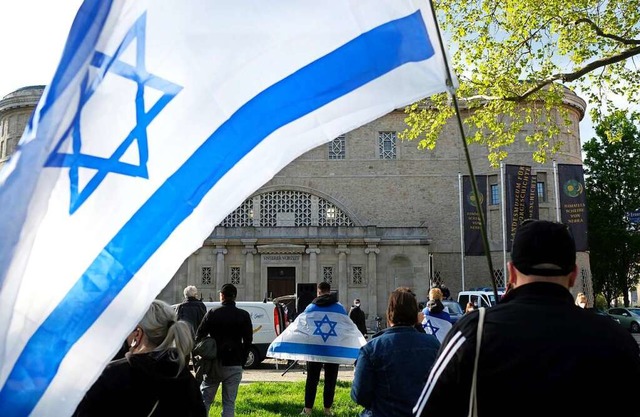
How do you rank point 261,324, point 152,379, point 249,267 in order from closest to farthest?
point 152,379 < point 261,324 < point 249,267

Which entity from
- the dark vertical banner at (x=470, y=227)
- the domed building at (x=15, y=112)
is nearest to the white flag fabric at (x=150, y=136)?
the dark vertical banner at (x=470, y=227)

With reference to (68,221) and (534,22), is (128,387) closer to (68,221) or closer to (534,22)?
(68,221)

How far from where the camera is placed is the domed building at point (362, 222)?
3950 cm

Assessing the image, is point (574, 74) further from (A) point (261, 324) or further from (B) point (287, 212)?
(B) point (287, 212)

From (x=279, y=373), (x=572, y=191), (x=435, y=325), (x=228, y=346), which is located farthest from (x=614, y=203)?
(x=228, y=346)

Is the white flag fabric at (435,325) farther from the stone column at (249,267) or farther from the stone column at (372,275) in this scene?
the stone column at (249,267)

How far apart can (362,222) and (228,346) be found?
35839mm

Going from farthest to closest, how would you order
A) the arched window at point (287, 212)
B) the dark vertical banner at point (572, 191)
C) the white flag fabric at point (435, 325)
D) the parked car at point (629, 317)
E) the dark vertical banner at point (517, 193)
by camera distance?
the arched window at point (287, 212) → the parked car at point (629, 317) → the dark vertical banner at point (572, 191) → the dark vertical banner at point (517, 193) → the white flag fabric at point (435, 325)

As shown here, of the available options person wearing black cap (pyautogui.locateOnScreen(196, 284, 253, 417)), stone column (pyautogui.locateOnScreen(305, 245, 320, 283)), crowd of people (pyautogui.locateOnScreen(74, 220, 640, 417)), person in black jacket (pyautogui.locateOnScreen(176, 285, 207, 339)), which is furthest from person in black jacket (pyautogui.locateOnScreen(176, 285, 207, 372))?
stone column (pyautogui.locateOnScreen(305, 245, 320, 283))

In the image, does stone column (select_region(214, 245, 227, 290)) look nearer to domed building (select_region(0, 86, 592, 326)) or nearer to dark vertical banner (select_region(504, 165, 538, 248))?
domed building (select_region(0, 86, 592, 326))

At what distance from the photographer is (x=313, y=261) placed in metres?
39.5

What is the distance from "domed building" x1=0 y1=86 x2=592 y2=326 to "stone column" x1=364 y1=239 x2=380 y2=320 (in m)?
0.06

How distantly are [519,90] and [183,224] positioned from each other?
15.0m

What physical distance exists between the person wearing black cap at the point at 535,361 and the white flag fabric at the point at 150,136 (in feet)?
3.46
